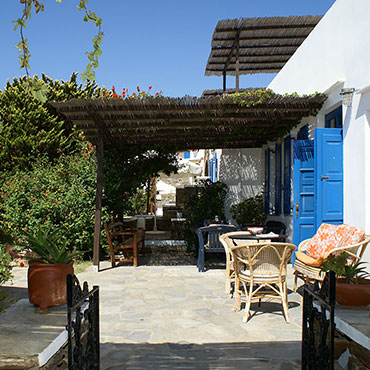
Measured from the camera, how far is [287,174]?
8.95 m

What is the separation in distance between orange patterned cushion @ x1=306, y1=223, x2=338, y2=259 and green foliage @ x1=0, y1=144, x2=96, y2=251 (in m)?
→ 4.73

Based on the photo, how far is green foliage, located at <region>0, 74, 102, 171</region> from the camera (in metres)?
10.6

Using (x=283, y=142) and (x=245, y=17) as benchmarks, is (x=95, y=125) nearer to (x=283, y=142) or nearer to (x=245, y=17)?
(x=283, y=142)

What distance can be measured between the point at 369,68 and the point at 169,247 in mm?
6536

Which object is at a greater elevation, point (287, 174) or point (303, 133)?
point (303, 133)

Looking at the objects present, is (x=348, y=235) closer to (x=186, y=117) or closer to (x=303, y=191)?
(x=303, y=191)

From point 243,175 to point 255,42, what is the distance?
4.03m

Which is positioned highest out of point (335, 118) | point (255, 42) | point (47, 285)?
point (255, 42)

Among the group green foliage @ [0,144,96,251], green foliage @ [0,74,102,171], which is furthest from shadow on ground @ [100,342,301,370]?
green foliage @ [0,74,102,171]

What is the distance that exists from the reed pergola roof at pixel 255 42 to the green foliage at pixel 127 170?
375 centimetres

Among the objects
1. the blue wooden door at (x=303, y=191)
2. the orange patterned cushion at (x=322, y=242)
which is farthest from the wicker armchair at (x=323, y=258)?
the blue wooden door at (x=303, y=191)

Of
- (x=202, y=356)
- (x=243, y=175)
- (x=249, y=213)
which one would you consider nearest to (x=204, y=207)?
(x=249, y=213)

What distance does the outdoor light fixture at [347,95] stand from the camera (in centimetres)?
601

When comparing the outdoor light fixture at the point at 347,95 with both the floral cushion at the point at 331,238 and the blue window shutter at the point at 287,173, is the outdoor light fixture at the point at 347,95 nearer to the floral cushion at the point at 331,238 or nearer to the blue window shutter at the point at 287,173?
the floral cushion at the point at 331,238
